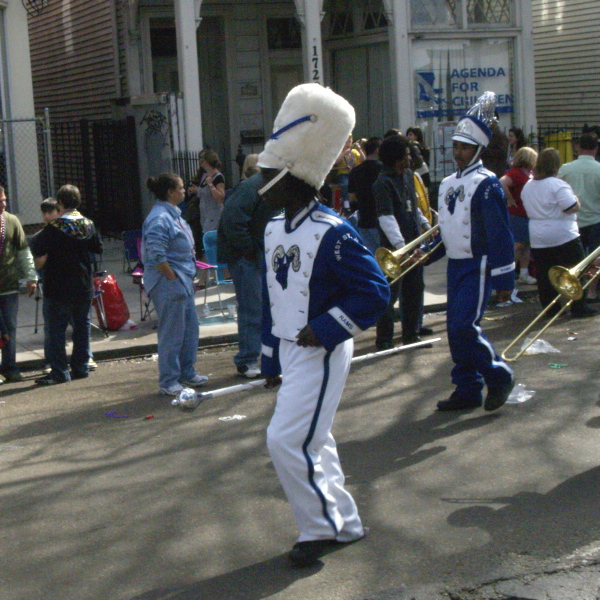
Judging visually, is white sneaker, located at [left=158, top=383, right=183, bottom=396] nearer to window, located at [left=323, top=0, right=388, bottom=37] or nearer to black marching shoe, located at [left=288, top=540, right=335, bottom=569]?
Result: black marching shoe, located at [left=288, top=540, right=335, bottom=569]

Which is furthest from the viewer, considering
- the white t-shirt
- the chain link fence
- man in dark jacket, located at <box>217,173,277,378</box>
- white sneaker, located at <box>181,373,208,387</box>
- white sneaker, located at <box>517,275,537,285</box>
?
the chain link fence

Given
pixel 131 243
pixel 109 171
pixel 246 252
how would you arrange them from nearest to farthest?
pixel 246 252 < pixel 131 243 < pixel 109 171

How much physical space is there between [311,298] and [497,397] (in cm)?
271

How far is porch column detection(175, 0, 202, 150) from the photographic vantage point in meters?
15.2

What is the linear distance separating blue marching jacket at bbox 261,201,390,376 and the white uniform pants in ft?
0.44

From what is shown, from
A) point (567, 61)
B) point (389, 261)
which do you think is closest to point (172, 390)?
point (389, 261)

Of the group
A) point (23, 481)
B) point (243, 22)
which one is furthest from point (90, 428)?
point (243, 22)

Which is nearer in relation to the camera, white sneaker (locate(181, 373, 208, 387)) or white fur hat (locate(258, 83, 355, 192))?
white fur hat (locate(258, 83, 355, 192))

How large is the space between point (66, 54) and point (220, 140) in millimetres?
4693

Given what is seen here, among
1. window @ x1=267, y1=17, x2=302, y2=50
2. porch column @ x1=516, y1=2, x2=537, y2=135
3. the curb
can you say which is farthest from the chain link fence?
porch column @ x1=516, y1=2, x2=537, y2=135

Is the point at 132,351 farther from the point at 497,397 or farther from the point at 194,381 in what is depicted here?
the point at 497,397

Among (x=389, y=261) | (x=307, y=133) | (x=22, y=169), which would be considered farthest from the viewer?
(x=22, y=169)

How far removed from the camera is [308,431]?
438 cm

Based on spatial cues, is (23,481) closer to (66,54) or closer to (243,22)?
(243,22)
